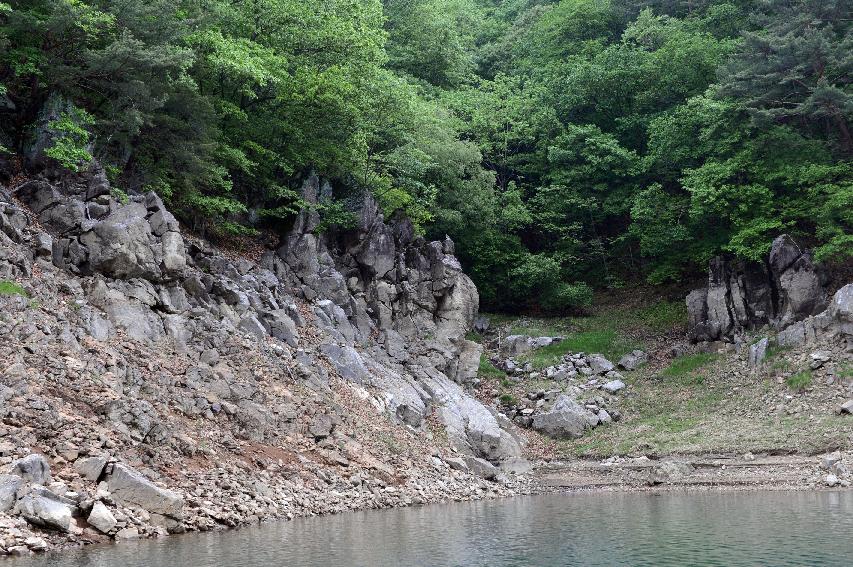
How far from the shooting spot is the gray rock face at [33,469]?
1267cm

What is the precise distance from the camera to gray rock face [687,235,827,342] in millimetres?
31656

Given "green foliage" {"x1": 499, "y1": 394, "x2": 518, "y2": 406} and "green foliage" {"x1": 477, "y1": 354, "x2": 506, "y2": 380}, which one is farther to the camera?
"green foliage" {"x1": 477, "y1": 354, "x2": 506, "y2": 380}

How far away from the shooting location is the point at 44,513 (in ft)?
40.4

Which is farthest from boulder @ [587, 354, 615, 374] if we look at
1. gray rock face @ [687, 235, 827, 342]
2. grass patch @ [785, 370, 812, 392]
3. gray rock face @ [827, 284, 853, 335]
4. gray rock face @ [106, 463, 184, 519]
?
gray rock face @ [106, 463, 184, 519]

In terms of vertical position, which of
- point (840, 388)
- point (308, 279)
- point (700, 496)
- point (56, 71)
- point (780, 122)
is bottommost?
point (700, 496)

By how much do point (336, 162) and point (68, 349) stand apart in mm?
16784

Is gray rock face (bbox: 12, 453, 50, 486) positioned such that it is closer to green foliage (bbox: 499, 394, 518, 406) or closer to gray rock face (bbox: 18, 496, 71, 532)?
gray rock face (bbox: 18, 496, 71, 532)

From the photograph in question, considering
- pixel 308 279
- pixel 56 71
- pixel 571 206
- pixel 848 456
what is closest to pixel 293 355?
pixel 308 279

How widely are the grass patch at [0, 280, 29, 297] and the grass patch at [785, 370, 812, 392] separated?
86.3 feet

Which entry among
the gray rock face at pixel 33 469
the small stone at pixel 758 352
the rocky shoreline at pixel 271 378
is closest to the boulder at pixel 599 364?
the rocky shoreline at pixel 271 378

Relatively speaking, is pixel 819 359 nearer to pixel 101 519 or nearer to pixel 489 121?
pixel 489 121

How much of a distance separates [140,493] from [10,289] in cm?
663

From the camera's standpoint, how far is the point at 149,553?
12117 mm

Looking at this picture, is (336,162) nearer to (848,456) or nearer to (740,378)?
(740,378)
